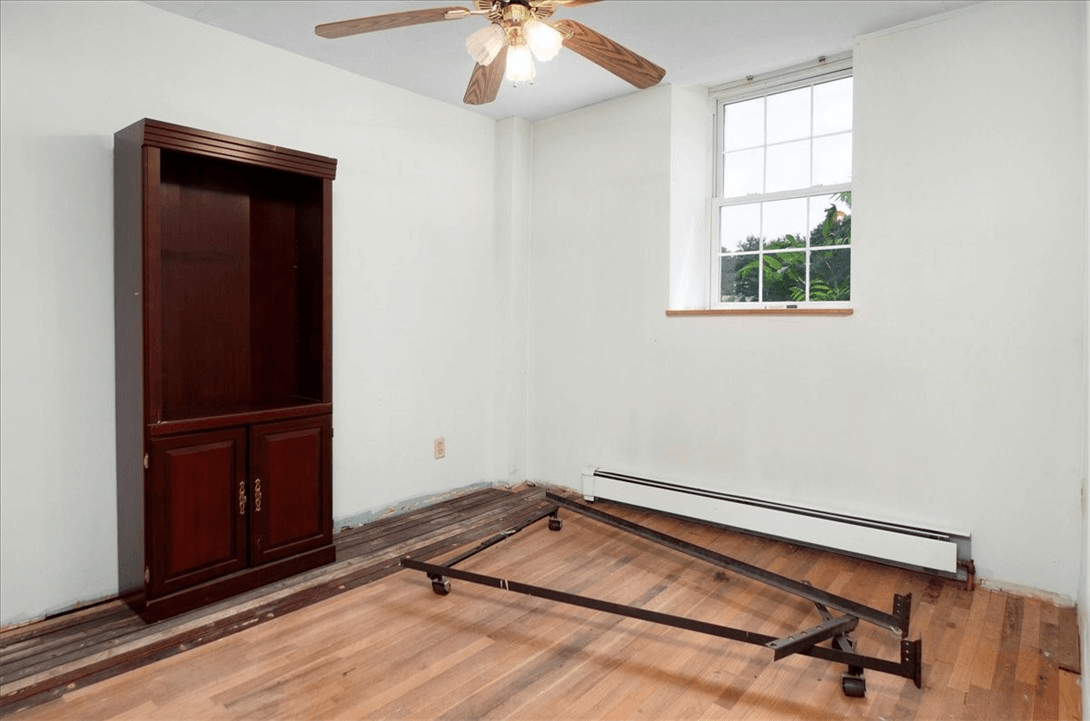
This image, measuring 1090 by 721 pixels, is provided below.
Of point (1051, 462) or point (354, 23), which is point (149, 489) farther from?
point (1051, 462)

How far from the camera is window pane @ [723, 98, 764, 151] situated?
376 cm

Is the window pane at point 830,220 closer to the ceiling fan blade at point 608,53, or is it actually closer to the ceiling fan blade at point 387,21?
the ceiling fan blade at point 608,53

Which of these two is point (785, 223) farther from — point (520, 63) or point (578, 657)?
point (578, 657)

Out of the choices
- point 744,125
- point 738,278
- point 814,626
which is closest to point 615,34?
A: point 744,125

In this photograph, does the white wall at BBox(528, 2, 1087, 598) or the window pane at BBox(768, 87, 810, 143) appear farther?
the window pane at BBox(768, 87, 810, 143)

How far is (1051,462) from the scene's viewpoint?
270 centimetres

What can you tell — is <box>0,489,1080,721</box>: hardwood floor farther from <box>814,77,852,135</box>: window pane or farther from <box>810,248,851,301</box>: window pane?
<box>814,77,852,135</box>: window pane

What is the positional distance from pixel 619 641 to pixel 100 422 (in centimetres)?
231

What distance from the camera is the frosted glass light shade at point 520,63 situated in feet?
6.53

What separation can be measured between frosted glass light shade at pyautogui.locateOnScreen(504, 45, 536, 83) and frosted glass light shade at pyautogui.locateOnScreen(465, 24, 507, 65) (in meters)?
0.04

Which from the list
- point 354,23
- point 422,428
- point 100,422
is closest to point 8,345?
point 100,422

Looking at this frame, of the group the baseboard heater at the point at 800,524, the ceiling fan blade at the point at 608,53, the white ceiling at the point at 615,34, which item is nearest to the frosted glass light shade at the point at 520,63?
the ceiling fan blade at the point at 608,53

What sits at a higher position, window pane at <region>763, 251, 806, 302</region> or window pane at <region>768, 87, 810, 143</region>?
window pane at <region>768, 87, 810, 143</region>

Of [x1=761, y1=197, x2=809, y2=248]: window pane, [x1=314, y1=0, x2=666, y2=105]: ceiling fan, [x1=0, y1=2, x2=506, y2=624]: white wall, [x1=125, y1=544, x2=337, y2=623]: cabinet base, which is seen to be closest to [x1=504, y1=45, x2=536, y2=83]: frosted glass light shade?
[x1=314, y1=0, x2=666, y2=105]: ceiling fan
